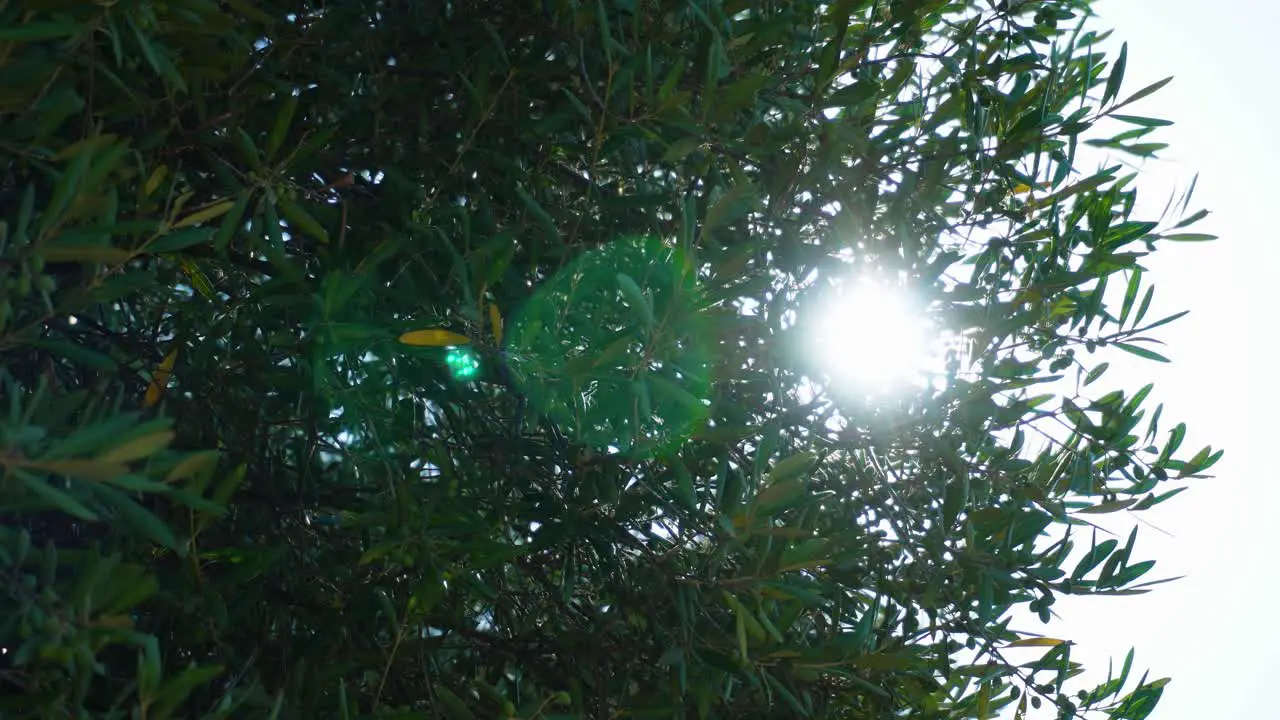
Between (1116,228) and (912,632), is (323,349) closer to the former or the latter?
(912,632)

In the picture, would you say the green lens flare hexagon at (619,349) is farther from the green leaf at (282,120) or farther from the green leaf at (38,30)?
the green leaf at (38,30)

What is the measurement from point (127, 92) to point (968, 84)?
1.63m

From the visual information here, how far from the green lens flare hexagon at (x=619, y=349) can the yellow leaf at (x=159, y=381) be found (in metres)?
0.64

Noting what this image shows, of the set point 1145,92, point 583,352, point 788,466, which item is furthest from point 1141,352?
point 583,352

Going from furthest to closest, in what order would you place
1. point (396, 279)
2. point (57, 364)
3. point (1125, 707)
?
point (1125, 707) < point (57, 364) < point (396, 279)

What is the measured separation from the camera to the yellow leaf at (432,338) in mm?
1792

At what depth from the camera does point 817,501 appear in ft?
7.57

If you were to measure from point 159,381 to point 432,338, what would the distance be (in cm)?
64

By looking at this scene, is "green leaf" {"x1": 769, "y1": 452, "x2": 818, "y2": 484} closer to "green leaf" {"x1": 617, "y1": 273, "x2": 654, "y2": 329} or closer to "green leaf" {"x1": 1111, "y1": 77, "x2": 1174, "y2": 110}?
"green leaf" {"x1": 617, "y1": 273, "x2": 654, "y2": 329}

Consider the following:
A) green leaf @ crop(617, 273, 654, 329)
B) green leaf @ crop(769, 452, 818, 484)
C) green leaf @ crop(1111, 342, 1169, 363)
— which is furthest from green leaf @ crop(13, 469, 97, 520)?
green leaf @ crop(1111, 342, 1169, 363)

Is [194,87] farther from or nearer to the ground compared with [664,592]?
farther from the ground

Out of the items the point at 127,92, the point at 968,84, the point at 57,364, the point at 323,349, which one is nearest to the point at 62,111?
the point at 127,92

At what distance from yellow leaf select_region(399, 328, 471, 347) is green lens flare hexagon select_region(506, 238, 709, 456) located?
0.31 feet

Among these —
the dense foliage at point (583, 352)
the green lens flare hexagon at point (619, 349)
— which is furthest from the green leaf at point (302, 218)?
the green lens flare hexagon at point (619, 349)
